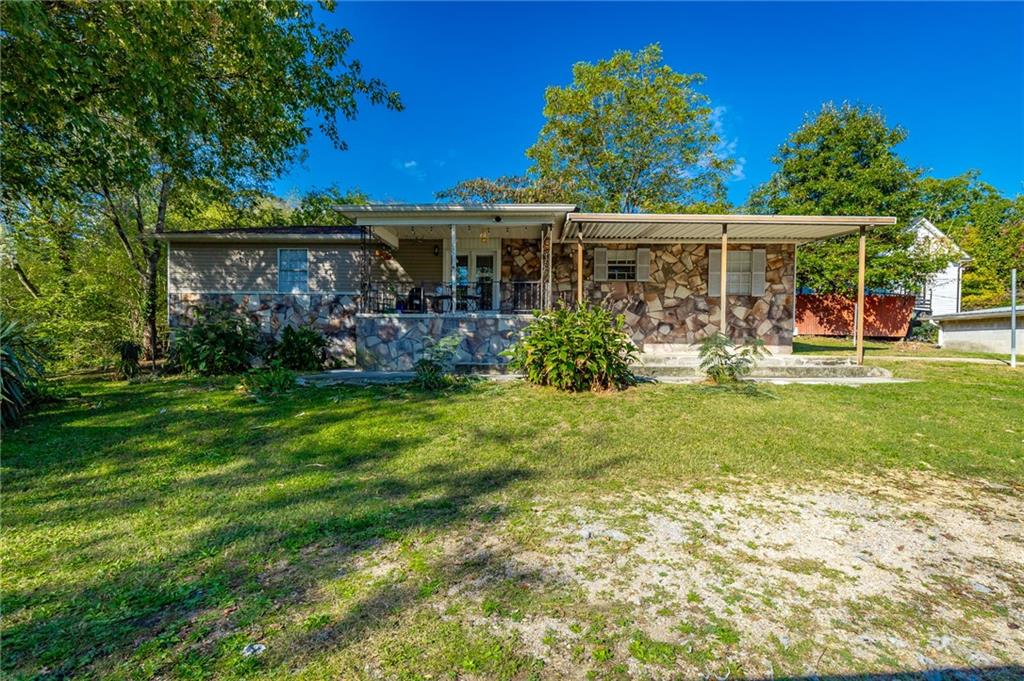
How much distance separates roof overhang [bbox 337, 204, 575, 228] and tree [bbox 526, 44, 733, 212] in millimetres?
9853

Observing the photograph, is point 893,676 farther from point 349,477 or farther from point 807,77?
point 807,77

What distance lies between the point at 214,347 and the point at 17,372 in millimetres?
3260

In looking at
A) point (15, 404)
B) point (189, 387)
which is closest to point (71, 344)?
point (189, 387)

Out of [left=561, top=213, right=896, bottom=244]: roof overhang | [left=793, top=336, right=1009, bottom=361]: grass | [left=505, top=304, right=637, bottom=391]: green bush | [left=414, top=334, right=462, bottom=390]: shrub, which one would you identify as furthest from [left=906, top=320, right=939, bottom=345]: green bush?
[left=414, top=334, right=462, bottom=390]: shrub

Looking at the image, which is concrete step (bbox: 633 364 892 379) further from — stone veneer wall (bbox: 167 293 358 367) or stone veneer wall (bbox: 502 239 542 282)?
stone veneer wall (bbox: 167 293 358 367)

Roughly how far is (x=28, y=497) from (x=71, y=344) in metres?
8.63

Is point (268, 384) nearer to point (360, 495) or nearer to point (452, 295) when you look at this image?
point (452, 295)

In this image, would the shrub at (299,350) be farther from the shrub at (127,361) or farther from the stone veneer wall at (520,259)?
the stone veneer wall at (520,259)

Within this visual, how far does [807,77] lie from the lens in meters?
16.6

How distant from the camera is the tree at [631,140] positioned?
56.8 ft

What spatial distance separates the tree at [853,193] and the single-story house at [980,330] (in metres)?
2.20

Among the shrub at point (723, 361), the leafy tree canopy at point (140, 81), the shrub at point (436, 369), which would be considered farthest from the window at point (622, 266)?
the leafy tree canopy at point (140, 81)

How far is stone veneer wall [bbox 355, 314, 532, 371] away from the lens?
880cm

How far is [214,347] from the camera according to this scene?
8.56m
